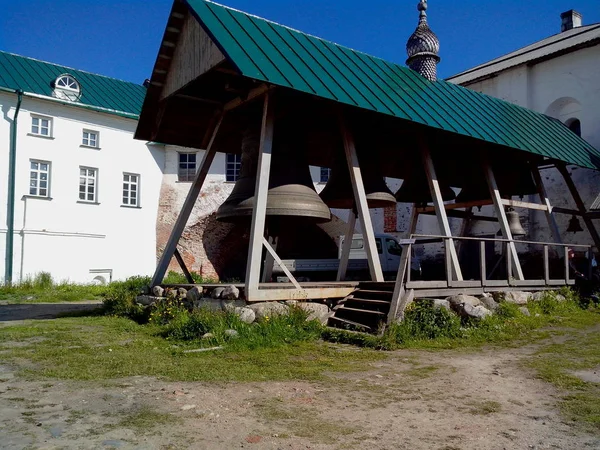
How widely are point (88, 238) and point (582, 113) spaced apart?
19.0 meters

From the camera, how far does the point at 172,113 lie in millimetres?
10828

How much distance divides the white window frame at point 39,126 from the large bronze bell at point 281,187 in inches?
595

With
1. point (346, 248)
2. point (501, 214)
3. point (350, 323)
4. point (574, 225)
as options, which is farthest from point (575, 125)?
point (350, 323)

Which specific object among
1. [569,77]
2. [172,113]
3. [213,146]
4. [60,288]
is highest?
[569,77]

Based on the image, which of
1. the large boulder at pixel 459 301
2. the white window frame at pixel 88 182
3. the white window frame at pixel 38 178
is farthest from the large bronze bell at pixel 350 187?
the white window frame at pixel 88 182

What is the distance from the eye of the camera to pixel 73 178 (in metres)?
22.4

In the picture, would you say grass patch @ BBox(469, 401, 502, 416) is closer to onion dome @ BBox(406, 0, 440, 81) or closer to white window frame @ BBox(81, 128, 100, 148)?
onion dome @ BBox(406, 0, 440, 81)

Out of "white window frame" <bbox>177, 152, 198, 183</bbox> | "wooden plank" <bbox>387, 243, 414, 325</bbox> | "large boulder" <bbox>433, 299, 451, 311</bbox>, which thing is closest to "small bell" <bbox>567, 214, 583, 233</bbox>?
"large boulder" <bbox>433, 299, 451, 311</bbox>

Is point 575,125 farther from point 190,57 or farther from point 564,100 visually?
point 190,57

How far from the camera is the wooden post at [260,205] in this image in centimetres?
816

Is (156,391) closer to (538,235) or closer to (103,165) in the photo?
(538,235)

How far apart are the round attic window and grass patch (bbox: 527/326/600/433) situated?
68.6 feet

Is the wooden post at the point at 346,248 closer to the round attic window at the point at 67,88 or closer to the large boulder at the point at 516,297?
the large boulder at the point at 516,297

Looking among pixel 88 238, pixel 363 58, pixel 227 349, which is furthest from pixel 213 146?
pixel 88 238
